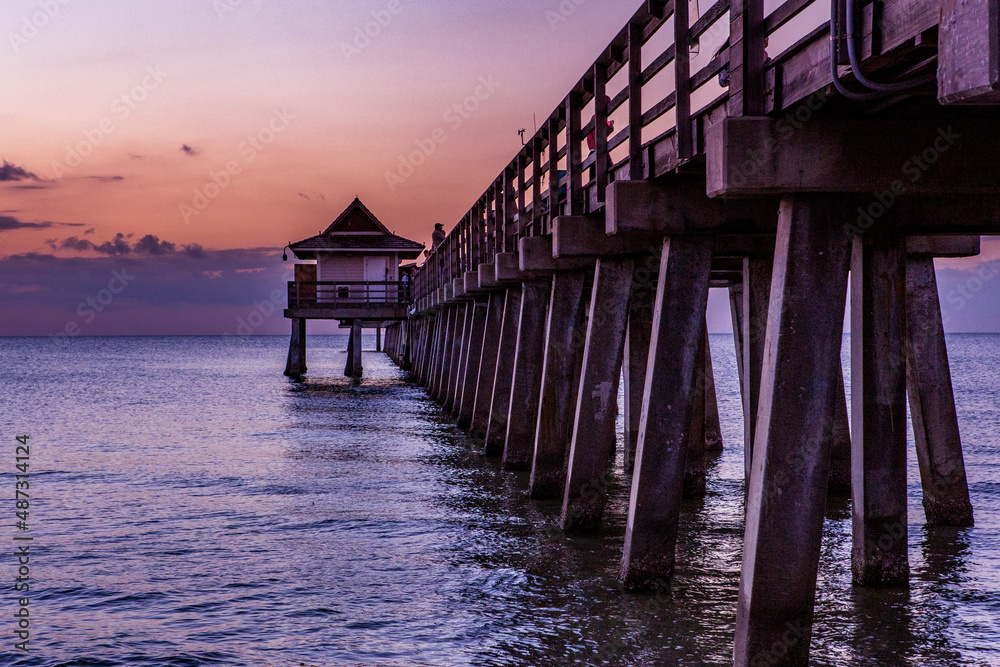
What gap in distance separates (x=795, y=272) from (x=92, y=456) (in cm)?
1564

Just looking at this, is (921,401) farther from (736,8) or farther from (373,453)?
(373,453)

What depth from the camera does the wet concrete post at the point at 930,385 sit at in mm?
9234

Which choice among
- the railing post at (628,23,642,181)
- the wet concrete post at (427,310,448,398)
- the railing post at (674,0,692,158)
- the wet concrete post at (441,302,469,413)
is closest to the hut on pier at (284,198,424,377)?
the wet concrete post at (427,310,448,398)

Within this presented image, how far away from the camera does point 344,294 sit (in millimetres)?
38688

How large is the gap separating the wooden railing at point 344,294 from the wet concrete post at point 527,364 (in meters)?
22.5

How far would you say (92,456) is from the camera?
17641 mm

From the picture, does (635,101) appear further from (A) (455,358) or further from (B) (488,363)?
(A) (455,358)

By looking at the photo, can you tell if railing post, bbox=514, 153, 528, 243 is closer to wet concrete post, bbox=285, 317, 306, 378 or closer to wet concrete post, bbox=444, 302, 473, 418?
wet concrete post, bbox=444, 302, 473, 418

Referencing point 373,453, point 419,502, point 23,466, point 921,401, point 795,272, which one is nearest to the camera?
point 795,272

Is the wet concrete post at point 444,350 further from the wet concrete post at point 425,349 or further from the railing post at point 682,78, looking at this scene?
the railing post at point 682,78

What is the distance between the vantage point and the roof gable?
42.0 m

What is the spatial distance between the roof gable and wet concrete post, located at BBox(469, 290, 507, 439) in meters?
25.8

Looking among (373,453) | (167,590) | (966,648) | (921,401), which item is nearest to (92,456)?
(373,453)

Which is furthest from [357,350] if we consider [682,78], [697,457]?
[682,78]
